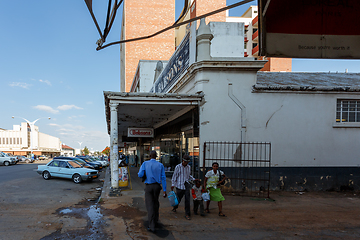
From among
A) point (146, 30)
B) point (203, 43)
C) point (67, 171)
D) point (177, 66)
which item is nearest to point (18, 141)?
point (146, 30)

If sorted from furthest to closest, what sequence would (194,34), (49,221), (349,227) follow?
(194,34)
(49,221)
(349,227)

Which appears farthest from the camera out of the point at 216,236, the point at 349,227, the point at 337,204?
the point at 337,204

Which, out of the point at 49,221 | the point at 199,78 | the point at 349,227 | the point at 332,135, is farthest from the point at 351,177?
the point at 49,221

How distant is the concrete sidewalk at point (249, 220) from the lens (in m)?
5.45

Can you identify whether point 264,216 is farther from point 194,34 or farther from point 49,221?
point 194,34

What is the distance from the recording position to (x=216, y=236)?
533 centimetres

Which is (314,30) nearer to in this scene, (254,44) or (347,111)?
(347,111)

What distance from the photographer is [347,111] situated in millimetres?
10750

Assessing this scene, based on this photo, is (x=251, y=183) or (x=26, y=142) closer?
(x=251, y=183)

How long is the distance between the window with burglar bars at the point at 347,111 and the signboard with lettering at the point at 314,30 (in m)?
7.51

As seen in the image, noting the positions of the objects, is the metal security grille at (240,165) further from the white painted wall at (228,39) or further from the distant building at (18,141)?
the distant building at (18,141)

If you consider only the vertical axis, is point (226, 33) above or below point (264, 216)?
above

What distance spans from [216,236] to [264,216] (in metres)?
2.14

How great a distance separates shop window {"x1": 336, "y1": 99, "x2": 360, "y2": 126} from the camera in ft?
35.2
